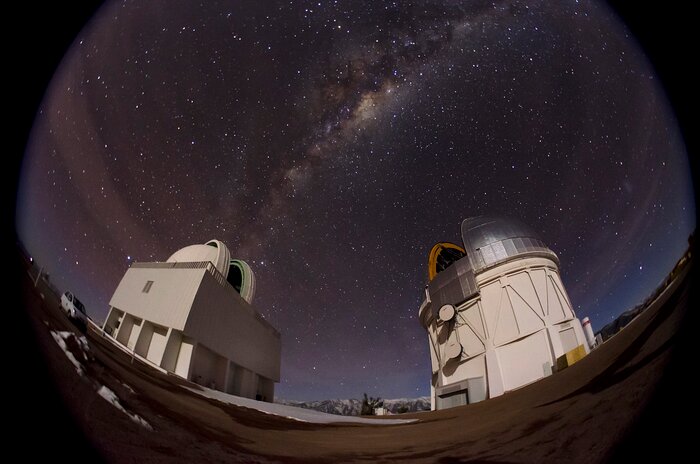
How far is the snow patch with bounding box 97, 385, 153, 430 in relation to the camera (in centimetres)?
177

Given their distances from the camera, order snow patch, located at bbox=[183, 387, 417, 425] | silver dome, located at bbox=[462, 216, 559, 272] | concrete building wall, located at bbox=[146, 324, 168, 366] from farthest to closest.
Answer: silver dome, located at bbox=[462, 216, 559, 272]
snow patch, located at bbox=[183, 387, 417, 425]
concrete building wall, located at bbox=[146, 324, 168, 366]

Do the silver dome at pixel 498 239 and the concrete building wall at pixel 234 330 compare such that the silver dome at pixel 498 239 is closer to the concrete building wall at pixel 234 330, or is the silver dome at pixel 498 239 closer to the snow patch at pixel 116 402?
the concrete building wall at pixel 234 330

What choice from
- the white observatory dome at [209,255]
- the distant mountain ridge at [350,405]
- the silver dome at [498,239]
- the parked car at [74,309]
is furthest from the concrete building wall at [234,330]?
the silver dome at [498,239]

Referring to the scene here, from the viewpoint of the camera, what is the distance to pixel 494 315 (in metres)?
2.08

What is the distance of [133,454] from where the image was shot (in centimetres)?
176

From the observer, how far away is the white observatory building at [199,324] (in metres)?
1.67

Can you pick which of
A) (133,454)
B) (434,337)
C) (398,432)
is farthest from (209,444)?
(434,337)

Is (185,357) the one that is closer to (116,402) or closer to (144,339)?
(144,339)

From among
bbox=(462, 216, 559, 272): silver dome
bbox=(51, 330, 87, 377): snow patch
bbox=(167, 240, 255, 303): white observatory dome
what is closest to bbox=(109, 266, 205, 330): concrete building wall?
bbox=(167, 240, 255, 303): white observatory dome

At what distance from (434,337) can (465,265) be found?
2.07 feet

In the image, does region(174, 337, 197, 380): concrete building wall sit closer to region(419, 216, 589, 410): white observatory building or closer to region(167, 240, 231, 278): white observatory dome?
region(167, 240, 231, 278): white observatory dome

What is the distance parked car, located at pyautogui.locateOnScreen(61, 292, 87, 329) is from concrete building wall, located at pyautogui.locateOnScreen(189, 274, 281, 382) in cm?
65

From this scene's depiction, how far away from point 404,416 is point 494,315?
0.80 metres

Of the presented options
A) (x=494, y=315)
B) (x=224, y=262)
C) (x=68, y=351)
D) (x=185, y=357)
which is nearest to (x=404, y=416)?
(x=494, y=315)
